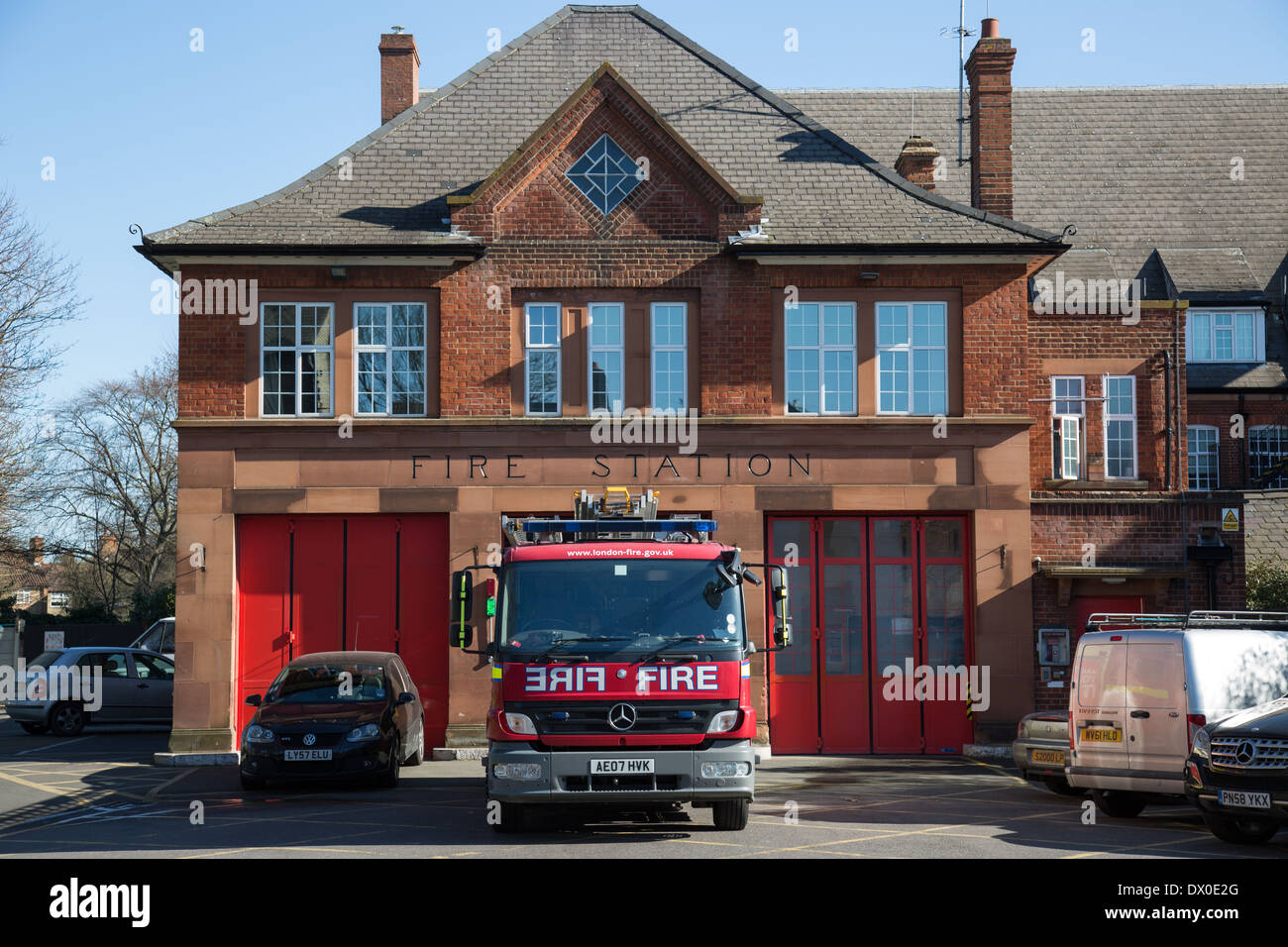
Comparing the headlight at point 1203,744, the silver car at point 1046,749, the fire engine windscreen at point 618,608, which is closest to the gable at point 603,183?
the silver car at point 1046,749

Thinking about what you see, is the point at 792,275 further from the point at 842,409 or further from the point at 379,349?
the point at 379,349

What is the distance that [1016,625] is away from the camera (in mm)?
22375

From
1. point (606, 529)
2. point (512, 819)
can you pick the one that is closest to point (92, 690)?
point (512, 819)

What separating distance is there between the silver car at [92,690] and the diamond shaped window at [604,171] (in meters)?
13.9

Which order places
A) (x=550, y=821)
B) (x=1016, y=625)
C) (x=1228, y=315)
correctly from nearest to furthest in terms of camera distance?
(x=550, y=821) → (x=1016, y=625) → (x=1228, y=315)

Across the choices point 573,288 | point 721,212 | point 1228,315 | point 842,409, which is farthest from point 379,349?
point 1228,315

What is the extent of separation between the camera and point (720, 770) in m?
12.3

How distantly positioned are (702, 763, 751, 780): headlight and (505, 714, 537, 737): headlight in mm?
1537

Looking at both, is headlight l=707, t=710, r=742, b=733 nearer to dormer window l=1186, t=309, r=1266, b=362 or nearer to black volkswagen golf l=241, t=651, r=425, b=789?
black volkswagen golf l=241, t=651, r=425, b=789

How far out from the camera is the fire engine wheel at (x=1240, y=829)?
42.2ft

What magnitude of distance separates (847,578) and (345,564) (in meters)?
8.11

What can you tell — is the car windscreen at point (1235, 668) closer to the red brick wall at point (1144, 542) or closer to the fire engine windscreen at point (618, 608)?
the fire engine windscreen at point (618, 608)

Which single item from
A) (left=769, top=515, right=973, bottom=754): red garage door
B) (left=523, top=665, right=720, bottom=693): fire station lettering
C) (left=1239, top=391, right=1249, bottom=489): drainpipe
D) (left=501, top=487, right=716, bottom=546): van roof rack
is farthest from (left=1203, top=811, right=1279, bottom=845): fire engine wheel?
(left=1239, top=391, right=1249, bottom=489): drainpipe
